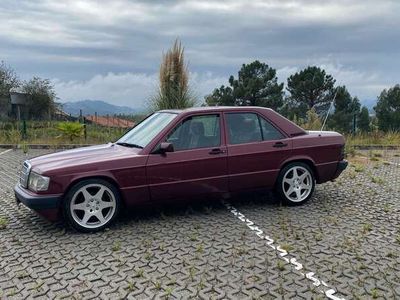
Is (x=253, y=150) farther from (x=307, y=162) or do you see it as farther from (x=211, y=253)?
(x=211, y=253)

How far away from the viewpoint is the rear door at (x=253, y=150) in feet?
19.6

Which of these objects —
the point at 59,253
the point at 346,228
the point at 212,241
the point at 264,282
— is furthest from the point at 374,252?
the point at 59,253

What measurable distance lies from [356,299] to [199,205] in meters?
3.18

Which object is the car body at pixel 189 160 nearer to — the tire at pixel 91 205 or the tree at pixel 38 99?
the tire at pixel 91 205

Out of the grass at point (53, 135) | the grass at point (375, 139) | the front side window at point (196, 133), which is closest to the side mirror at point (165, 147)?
the front side window at point (196, 133)

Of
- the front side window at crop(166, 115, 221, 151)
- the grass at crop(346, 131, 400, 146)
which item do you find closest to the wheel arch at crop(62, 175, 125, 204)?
the front side window at crop(166, 115, 221, 151)

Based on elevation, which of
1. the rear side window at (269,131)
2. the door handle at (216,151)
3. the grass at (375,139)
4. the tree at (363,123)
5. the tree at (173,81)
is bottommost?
the grass at (375,139)

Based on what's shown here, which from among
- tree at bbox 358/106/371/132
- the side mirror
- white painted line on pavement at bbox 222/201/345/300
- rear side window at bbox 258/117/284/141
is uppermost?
rear side window at bbox 258/117/284/141

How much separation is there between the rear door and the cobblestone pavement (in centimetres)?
48

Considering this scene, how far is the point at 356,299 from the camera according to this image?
3.60 m

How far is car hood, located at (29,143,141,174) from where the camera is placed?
5.25 meters

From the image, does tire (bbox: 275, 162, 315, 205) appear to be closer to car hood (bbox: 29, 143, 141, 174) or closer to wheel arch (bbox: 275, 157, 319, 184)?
wheel arch (bbox: 275, 157, 319, 184)

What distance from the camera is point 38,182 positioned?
5.16 m

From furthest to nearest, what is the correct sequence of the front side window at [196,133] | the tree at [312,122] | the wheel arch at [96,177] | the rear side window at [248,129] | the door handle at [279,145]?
the tree at [312,122] < the door handle at [279,145] < the rear side window at [248,129] < the front side window at [196,133] < the wheel arch at [96,177]
